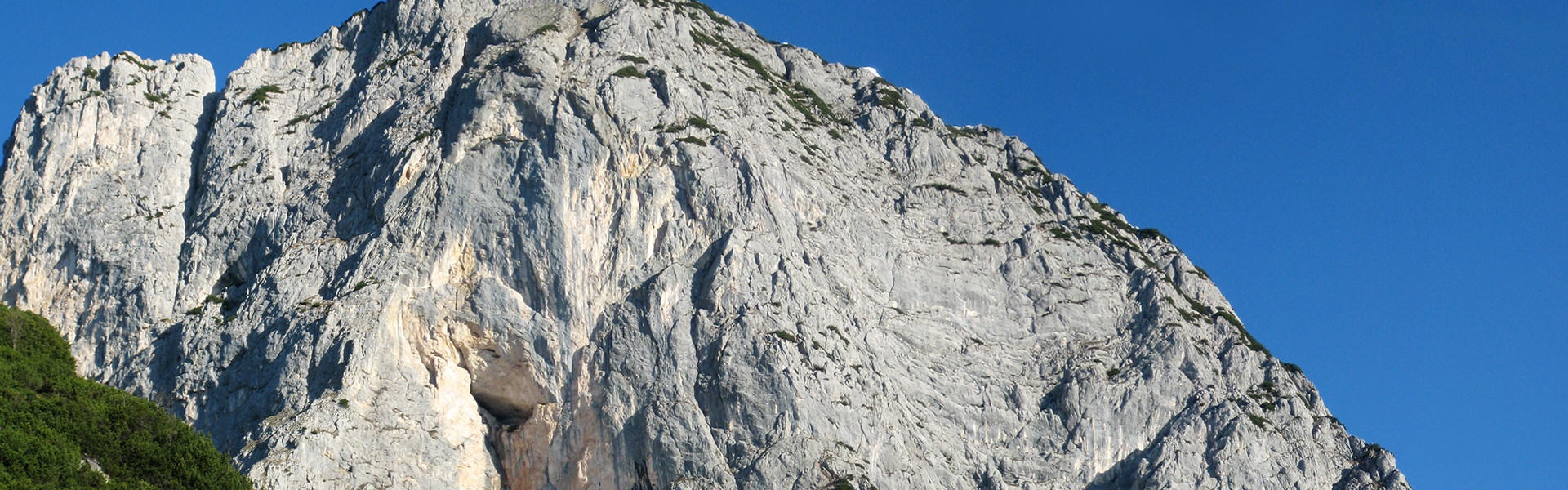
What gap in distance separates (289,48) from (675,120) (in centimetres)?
2436

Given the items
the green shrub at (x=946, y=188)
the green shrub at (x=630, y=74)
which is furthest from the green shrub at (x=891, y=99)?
the green shrub at (x=630, y=74)

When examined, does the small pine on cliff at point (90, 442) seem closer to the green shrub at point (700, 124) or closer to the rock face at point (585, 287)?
the rock face at point (585, 287)

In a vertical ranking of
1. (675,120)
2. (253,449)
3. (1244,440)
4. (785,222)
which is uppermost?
(675,120)

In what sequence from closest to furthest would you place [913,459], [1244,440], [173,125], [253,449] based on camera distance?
[253,449] < [913,459] < [1244,440] < [173,125]

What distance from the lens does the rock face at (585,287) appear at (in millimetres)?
A: 58906

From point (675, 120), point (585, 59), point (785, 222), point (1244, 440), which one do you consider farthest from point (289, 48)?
point (1244, 440)

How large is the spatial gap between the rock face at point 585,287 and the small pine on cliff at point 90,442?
3.29 metres

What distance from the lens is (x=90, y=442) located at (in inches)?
2007

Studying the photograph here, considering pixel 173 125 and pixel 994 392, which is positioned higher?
pixel 173 125

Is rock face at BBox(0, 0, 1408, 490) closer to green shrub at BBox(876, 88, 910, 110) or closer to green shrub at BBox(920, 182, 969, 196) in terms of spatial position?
green shrub at BBox(920, 182, 969, 196)

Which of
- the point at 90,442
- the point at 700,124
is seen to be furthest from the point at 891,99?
the point at 90,442

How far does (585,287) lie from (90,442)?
65.6 ft

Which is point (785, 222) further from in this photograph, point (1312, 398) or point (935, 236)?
point (1312, 398)

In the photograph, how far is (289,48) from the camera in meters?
80.2
